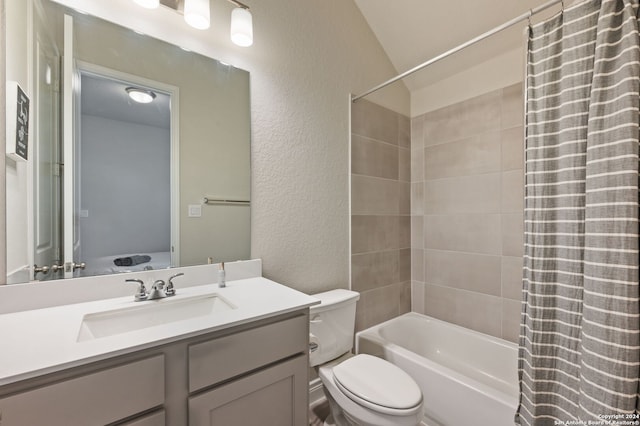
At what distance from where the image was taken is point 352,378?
1319 millimetres

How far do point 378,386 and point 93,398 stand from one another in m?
1.05

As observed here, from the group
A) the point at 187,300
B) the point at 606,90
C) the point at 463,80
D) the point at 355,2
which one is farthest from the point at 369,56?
the point at 187,300

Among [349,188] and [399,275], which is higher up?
[349,188]

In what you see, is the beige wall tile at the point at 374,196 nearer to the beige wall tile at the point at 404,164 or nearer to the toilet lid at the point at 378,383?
the beige wall tile at the point at 404,164

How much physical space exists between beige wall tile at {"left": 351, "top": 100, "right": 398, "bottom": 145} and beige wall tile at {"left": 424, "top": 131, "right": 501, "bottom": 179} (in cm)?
35

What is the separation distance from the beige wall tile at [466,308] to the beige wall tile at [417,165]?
0.92 metres

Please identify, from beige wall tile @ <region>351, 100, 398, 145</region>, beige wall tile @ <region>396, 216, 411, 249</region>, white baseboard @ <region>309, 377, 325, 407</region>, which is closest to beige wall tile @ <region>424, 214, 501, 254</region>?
beige wall tile @ <region>396, 216, 411, 249</region>

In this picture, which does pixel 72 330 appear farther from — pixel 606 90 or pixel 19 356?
pixel 606 90

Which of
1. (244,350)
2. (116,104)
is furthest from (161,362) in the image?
(116,104)

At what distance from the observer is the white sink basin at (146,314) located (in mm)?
951

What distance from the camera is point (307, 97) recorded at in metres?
1.75

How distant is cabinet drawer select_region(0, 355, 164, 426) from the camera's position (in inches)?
24.2

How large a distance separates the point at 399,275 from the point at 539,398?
1254 mm

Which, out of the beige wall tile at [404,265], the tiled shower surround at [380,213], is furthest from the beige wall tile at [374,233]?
the beige wall tile at [404,265]
